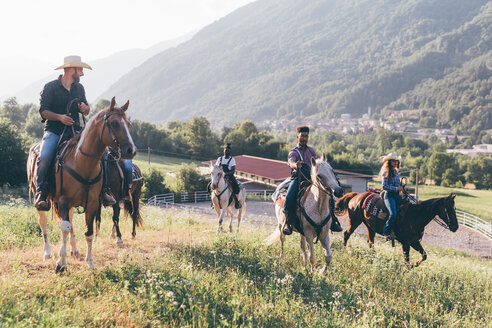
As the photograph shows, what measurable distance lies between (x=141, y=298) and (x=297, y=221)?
4.14 meters

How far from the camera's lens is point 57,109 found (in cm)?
697

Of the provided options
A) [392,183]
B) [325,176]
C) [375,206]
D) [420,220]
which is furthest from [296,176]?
[420,220]

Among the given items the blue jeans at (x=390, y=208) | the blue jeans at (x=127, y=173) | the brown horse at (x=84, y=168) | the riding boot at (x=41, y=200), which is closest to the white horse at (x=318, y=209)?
the blue jeans at (x=390, y=208)

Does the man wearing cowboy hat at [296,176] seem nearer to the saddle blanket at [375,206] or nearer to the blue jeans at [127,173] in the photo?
the saddle blanket at [375,206]

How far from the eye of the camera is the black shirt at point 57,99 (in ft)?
22.2

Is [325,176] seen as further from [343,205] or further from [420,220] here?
[343,205]

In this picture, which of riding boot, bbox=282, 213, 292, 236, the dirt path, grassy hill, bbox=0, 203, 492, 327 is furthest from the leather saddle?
the dirt path

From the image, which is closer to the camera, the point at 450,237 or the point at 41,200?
the point at 41,200

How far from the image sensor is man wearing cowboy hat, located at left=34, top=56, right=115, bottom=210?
21.1 ft

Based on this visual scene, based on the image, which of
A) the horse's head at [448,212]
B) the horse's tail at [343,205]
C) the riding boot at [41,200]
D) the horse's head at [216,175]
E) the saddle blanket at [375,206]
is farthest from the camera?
the horse's head at [216,175]

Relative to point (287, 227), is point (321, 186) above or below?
above

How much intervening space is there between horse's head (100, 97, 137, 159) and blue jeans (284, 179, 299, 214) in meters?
4.01

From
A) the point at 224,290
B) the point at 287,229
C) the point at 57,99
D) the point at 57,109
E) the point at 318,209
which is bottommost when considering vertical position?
the point at 224,290

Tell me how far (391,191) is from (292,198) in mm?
3487
